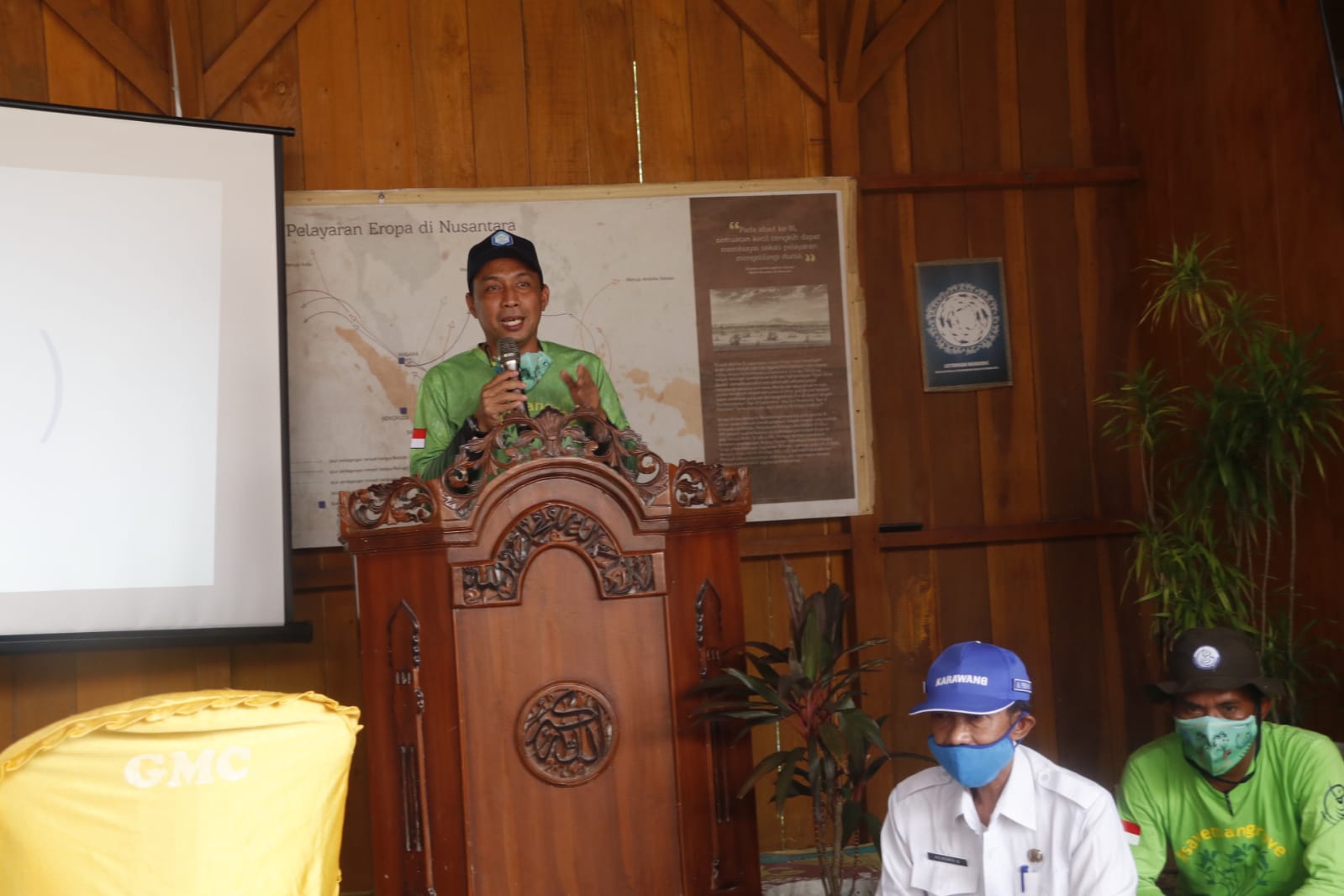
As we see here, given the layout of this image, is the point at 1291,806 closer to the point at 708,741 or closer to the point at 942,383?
the point at 708,741

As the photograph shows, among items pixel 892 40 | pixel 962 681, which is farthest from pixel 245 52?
pixel 962 681

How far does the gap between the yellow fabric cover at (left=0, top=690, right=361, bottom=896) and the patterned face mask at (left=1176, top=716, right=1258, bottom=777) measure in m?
2.07

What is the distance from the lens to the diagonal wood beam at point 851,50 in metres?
4.52

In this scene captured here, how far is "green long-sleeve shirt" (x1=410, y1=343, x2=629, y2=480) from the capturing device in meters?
3.14

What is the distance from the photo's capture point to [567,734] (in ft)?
8.70

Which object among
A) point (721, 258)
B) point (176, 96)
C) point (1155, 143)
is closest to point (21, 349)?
point (176, 96)

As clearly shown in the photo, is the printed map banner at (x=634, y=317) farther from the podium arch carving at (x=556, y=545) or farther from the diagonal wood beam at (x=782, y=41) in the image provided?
the podium arch carving at (x=556, y=545)

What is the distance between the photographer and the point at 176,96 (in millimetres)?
4254

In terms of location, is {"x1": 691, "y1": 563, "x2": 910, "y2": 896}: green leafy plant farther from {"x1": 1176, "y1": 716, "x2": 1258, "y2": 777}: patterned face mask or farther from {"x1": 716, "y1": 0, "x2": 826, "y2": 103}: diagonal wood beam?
{"x1": 716, "y1": 0, "x2": 826, "y2": 103}: diagonal wood beam

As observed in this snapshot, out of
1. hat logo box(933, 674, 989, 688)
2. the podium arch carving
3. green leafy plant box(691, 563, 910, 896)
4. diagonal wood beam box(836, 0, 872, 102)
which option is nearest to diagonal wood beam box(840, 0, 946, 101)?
diagonal wood beam box(836, 0, 872, 102)

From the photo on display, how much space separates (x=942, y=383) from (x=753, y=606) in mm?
1083

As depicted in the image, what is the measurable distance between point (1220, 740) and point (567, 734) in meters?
1.39

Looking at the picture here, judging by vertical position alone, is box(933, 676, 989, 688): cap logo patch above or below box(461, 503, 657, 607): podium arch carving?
below

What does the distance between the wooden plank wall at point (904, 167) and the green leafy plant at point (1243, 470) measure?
0.47 metres
